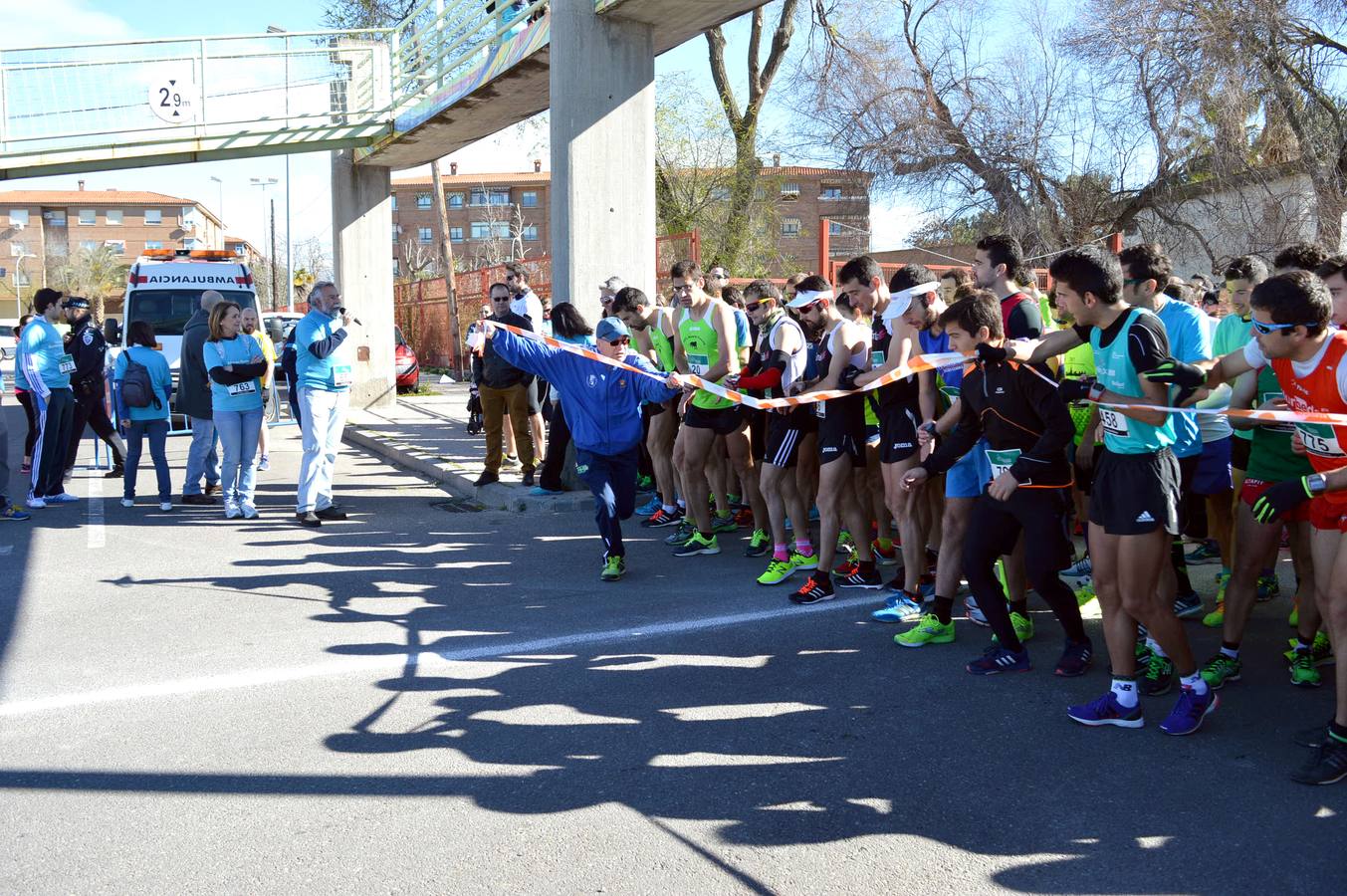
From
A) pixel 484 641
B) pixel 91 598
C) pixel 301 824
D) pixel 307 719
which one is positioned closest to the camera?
pixel 301 824

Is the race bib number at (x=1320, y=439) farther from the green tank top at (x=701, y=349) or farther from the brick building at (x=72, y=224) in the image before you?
the brick building at (x=72, y=224)

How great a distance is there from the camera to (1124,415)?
15.3 feet

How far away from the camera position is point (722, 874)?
359 cm

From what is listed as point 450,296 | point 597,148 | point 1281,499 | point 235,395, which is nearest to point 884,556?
point 1281,499

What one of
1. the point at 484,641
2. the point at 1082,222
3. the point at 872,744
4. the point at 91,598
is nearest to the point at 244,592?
the point at 91,598

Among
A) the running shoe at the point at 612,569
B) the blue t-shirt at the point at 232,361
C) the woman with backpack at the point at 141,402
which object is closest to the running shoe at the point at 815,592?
the running shoe at the point at 612,569

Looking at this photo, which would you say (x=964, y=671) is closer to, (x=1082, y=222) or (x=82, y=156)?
(x=82, y=156)

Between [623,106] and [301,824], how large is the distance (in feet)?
28.1

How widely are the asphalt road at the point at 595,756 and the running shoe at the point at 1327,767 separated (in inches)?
2.6

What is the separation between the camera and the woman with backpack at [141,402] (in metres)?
10.8

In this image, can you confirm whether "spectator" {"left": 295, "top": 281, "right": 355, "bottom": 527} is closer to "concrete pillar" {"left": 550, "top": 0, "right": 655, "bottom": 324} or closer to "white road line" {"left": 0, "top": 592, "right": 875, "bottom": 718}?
"concrete pillar" {"left": 550, "top": 0, "right": 655, "bottom": 324}

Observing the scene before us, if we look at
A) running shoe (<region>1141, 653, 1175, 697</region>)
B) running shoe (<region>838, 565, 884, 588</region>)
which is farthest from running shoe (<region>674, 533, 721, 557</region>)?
running shoe (<region>1141, 653, 1175, 697</region>)

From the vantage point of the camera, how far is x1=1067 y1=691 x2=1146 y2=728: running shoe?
4.73 metres

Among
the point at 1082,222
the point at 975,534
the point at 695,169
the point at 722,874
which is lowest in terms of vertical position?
the point at 722,874
